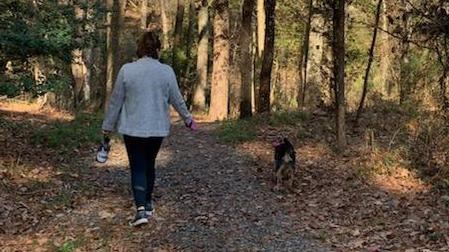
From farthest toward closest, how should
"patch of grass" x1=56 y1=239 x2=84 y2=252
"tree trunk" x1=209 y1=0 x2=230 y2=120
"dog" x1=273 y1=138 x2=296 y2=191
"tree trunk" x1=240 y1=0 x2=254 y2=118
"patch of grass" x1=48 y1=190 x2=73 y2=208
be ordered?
1. "tree trunk" x1=209 y1=0 x2=230 y2=120
2. "tree trunk" x1=240 y1=0 x2=254 y2=118
3. "dog" x1=273 y1=138 x2=296 y2=191
4. "patch of grass" x1=48 y1=190 x2=73 y2=208
5. "patch of grass" x1=56 y1=239 x2=84 y2=252

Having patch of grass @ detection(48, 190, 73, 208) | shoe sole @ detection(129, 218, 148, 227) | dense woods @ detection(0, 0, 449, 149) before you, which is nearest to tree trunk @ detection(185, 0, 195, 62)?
dense woods @ detection(0, 0, 449, 149)

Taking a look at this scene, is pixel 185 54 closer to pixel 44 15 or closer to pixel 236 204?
A: pixel 44 15

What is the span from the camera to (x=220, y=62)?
738 inches

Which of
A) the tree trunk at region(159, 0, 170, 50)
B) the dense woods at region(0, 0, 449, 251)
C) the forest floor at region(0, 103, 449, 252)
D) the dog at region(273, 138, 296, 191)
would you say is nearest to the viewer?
the forest floor at region(0, 103, 449, 252)

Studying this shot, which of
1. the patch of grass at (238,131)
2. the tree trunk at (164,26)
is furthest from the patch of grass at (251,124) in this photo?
the tree trunk at (164,26)

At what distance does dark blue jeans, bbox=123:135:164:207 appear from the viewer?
708cm

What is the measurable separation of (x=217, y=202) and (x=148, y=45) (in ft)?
8.93

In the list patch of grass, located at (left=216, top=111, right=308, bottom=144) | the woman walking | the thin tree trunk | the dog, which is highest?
the thin tree trunk

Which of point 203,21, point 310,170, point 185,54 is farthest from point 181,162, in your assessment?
point 185,54

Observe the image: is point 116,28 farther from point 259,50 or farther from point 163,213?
point 163,213

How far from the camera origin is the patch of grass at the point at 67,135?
40.2 ft

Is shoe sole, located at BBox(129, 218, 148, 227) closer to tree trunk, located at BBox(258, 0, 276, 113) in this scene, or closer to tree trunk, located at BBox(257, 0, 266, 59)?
tree trunk, located at BBox(258, 0, 276, 113)

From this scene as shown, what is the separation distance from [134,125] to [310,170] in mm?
4474

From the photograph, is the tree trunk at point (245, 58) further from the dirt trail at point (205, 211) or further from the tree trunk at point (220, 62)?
the dirt trail at point (205, 211)
